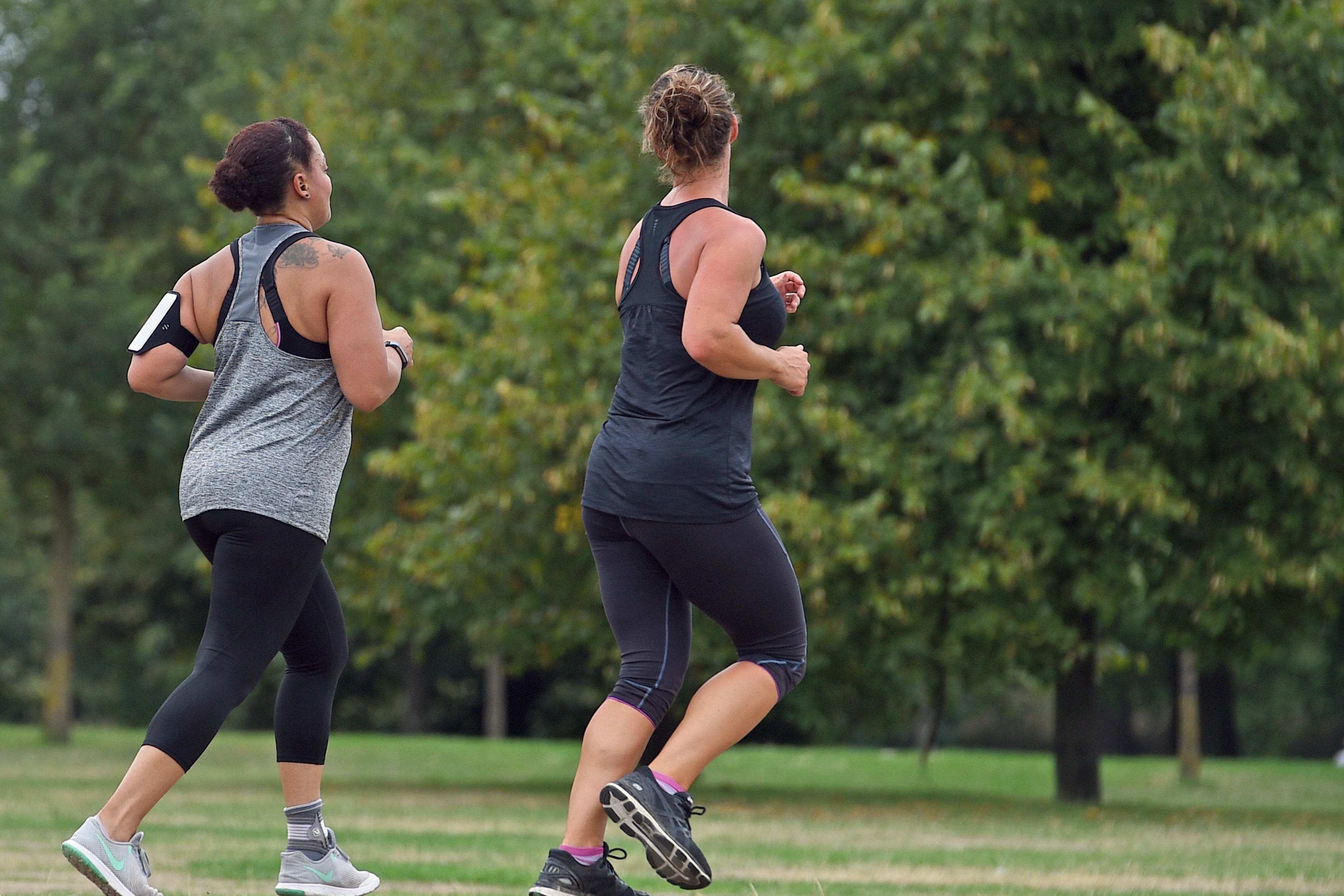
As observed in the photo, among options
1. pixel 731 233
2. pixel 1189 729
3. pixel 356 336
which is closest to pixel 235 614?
pixel 356 336

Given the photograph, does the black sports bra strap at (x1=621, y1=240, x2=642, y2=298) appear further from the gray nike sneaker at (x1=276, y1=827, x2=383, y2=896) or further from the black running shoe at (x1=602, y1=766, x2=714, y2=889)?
the gray nike sneaker at (x1=276, y1=827, x2=383, y2=896)

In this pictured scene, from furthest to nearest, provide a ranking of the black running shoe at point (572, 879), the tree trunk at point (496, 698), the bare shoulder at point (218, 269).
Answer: the tree trunk at point (496, 698) → the bare shoulder at point (218, 269) → the black running shoe at point (572, 879)

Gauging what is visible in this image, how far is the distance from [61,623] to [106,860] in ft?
63.9

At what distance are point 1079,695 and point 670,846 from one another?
34.2 ft

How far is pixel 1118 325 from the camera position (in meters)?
11.2

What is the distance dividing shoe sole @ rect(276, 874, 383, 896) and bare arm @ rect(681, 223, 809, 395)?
1.74m

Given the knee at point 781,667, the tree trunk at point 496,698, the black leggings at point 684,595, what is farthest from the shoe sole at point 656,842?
the tree trunk at point 496,698

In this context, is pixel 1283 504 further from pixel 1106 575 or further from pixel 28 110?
pixel 28 110

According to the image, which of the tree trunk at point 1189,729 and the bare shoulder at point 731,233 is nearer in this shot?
the bare shoulder at point 731,233

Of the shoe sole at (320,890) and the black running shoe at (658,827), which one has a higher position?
the black running shoe at (658,827)

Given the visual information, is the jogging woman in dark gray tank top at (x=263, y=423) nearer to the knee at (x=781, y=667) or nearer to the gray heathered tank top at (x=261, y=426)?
the gray heathered tank top at (x=261, y=426)

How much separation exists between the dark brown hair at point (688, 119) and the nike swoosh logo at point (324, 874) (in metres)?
2.06

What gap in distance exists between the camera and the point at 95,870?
154 inches

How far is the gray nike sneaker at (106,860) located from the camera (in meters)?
3.91
